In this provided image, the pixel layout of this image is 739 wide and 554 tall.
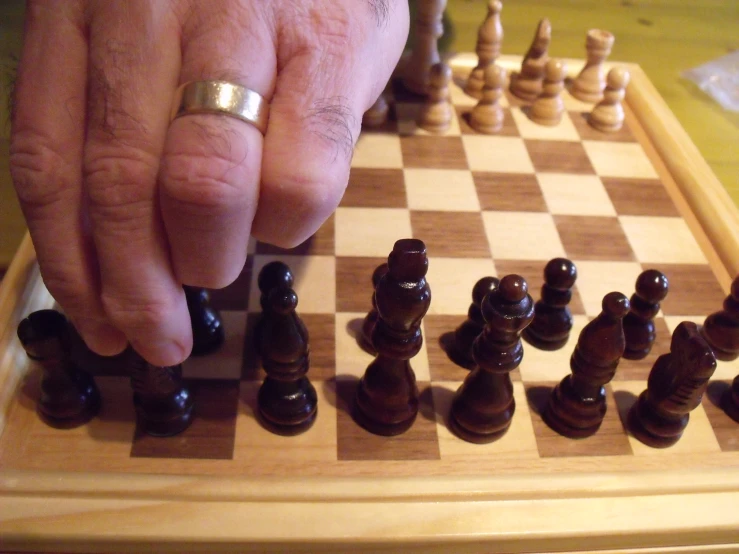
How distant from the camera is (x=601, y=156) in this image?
138 cm

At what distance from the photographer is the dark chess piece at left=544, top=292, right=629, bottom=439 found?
806 millimetres

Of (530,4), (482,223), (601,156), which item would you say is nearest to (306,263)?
(482,223)

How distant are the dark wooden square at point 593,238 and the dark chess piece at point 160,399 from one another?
68cm

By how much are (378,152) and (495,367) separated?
666 mm

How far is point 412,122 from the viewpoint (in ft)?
4.65

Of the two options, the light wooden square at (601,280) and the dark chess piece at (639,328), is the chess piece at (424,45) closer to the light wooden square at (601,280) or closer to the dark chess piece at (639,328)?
the light wooden square at (601,280)

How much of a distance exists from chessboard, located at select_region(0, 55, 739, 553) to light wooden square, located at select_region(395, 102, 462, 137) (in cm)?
10

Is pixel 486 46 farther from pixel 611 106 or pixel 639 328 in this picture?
pixel 639 328

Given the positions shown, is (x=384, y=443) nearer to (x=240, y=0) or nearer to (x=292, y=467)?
(x=292, y=467)

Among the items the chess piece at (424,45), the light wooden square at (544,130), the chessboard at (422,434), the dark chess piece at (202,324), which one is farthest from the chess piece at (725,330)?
the chess piece at (424,45)

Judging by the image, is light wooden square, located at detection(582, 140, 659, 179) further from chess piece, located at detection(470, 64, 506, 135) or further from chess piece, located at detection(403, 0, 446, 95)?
chess piece, located at detection(403, 0, 446, 95)

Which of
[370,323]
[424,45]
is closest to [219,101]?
[370,323]

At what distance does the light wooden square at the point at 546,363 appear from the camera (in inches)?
36.7

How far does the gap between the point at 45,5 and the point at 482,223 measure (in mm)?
763
